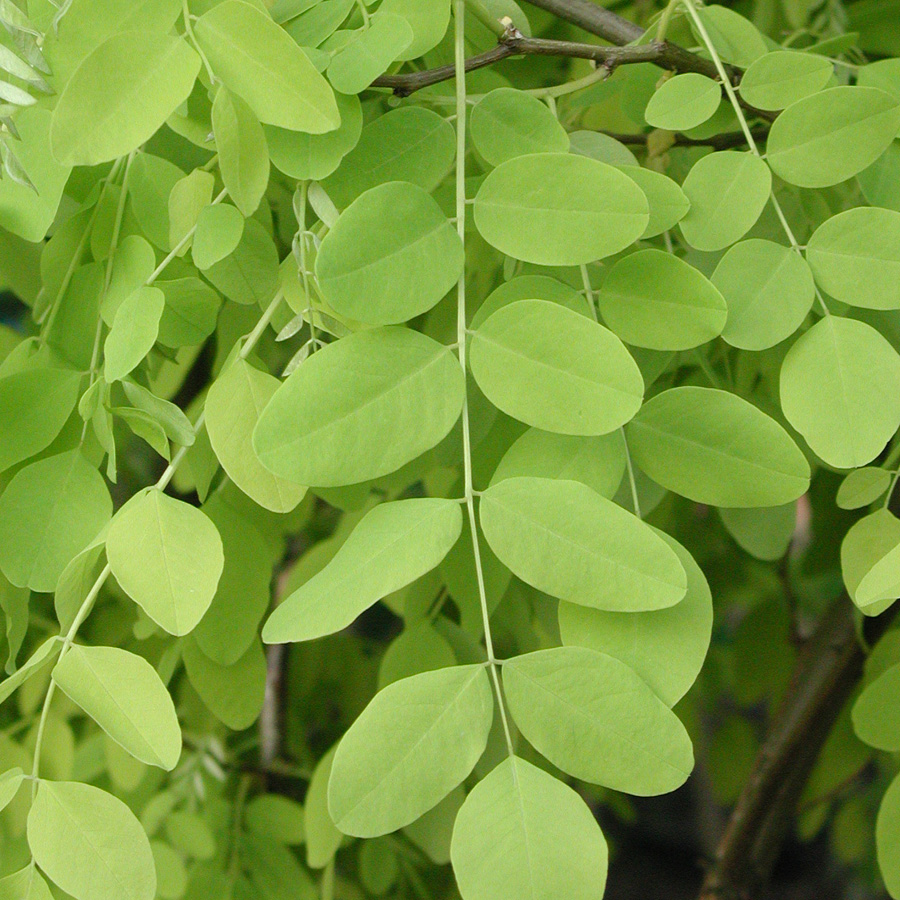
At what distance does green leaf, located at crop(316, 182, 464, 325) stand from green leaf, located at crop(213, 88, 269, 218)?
1.5 inches

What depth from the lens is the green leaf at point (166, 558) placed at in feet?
0.95

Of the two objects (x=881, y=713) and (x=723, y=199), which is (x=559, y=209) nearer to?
(x=723, y=199)

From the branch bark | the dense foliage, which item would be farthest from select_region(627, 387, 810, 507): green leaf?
the branch bark

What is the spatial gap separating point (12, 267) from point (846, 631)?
1.89 feet

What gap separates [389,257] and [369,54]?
7 cm

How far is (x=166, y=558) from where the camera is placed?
0.30m

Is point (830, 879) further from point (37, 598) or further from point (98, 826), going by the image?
point (98, 826)

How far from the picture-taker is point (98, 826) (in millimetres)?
301

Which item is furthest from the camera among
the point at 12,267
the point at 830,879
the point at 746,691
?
the point at 830,879

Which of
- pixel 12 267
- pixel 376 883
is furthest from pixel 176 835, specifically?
pixel 12 267

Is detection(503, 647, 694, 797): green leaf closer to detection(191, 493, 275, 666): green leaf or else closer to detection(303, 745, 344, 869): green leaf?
detection(191, 493, 275, 666): green leaf

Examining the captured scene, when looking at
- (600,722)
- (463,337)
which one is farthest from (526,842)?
(463,337)

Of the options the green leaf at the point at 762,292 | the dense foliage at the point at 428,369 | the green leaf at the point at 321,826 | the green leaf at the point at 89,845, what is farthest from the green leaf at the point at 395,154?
the green leaf at the point at 321,826

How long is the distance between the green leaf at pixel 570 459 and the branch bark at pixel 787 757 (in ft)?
1.45
